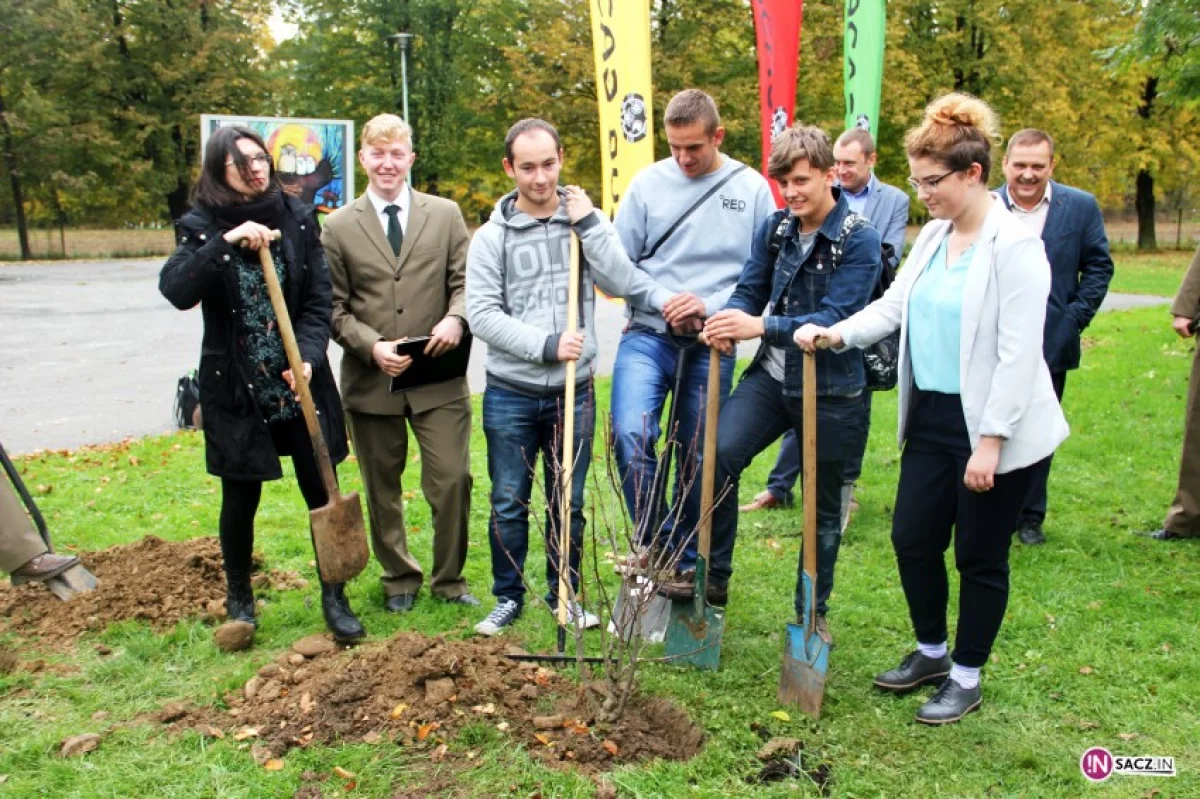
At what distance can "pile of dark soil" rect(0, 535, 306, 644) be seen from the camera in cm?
470

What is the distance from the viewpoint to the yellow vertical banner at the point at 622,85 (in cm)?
797

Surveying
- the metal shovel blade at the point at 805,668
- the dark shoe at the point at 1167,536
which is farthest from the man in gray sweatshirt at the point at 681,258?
the dark shoe at the point at 1167,536

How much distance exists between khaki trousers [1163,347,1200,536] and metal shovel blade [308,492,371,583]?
14.5ft

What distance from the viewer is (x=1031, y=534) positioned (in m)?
5.80

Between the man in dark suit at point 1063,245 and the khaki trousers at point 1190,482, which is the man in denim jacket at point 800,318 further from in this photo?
the khaki trousers at point 1190,482

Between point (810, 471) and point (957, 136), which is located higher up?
point (957, 136)

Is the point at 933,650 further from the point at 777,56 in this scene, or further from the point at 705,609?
the point at 777,56

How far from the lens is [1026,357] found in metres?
3.41

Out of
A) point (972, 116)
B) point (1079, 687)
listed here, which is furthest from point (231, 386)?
point (1079, 687)

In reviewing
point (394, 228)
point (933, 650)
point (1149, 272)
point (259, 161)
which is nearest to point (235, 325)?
point (259, 161)

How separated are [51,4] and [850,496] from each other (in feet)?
123

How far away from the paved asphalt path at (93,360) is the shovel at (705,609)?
6580 mm

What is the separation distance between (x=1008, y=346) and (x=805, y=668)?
1.33m

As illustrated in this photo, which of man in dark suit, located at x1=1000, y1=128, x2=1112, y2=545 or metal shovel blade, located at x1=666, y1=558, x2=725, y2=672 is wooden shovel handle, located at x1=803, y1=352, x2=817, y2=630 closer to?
metal shovel blade, located at x1=666, y1=558, x2=725, y2=672
